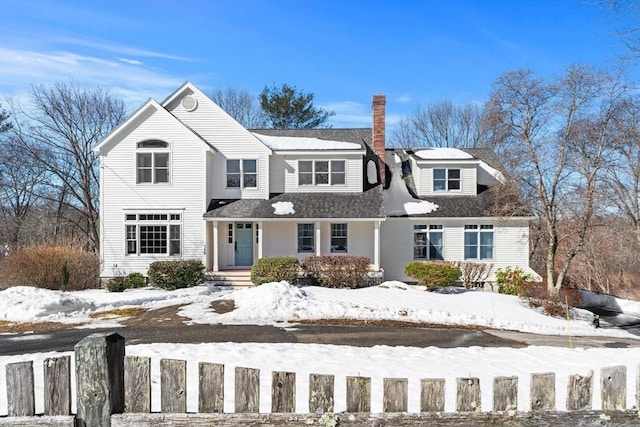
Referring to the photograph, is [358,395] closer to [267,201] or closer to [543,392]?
[543,392]

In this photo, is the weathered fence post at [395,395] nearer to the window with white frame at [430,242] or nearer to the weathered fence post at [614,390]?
the weathered fence post at [614,390]

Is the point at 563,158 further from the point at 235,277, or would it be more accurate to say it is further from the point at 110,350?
the point at 110,350

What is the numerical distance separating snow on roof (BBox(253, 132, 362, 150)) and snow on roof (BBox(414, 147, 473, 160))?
3796mm

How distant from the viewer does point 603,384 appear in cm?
229

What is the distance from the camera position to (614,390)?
2.26 metres

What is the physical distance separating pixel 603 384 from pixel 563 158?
19240mm

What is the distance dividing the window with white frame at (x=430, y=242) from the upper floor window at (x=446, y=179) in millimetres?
2739

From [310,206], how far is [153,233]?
7.55 meters

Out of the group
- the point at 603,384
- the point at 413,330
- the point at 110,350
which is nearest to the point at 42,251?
the point at 413,330

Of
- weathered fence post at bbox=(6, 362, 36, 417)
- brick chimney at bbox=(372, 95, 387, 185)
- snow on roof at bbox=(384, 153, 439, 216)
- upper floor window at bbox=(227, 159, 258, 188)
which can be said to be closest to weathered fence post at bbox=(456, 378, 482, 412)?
weathered fence post at bbox=(6, 362, 36, 417)

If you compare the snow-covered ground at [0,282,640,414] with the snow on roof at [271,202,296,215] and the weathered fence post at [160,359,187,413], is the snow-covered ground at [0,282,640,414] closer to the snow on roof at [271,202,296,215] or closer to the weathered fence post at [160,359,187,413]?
the weathered fence post at [160,359,187,413]

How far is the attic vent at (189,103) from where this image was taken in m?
22.5

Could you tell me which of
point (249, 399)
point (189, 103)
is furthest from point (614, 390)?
point (189, 103)

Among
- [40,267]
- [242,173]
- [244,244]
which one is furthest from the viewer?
[242,173]
